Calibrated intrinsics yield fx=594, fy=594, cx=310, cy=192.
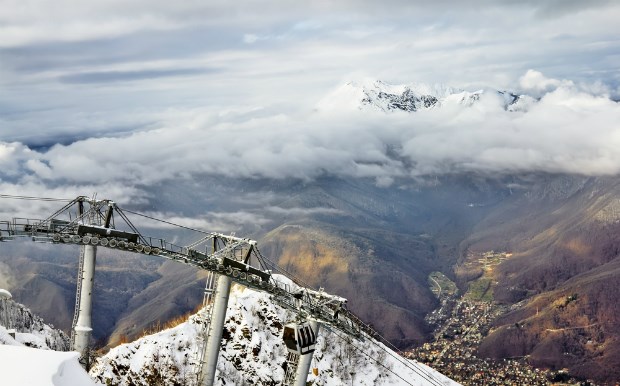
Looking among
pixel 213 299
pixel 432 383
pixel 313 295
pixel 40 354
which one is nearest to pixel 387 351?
pixel 432 383

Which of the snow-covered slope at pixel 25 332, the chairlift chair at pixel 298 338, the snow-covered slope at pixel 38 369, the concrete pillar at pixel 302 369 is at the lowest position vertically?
the snow-covered slope at pixel 25 332

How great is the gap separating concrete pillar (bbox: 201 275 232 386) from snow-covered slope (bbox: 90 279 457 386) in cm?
783

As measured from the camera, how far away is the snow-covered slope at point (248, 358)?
76.6 m

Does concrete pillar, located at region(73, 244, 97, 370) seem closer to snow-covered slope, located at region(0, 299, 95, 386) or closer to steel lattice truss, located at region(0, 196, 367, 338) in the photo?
steel lattice truss, located at region(0, 196, 367, 338)

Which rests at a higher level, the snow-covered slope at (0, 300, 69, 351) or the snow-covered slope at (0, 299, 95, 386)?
the snow-covered slope at (0, 299, 95, 386)

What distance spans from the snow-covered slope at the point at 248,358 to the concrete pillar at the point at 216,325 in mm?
7830

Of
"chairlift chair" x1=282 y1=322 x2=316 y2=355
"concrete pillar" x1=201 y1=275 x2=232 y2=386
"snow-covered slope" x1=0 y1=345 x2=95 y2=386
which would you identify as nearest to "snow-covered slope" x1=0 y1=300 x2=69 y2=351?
"concrete pillar" x1=201 y1=275 x2=232 y2=386

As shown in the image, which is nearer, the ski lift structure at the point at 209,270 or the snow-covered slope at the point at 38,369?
the snow-covered slope at the point at 38,369

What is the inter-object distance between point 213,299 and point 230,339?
23662mm

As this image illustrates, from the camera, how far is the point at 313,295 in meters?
73.3

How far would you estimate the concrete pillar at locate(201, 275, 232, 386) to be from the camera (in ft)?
216

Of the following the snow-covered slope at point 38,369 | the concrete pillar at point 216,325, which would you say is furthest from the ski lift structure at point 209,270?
the snow-covered slope at point 38,369

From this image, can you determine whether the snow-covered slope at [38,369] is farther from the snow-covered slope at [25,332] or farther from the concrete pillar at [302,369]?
the concrete pillar at [302,369]

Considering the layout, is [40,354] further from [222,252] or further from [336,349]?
[336,349]
